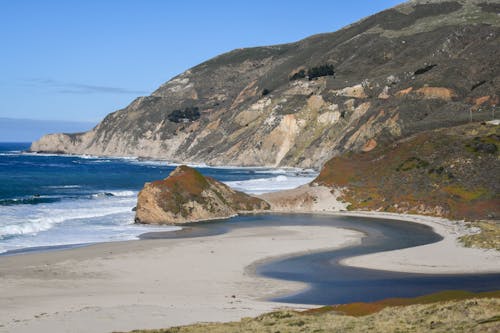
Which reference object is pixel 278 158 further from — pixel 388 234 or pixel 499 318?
pixel 499 318

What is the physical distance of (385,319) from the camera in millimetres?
17484

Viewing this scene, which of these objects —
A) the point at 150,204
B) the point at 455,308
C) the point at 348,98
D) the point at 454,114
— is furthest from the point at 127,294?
the point at 348,98

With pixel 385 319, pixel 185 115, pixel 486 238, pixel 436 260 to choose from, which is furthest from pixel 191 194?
pixel 185 115

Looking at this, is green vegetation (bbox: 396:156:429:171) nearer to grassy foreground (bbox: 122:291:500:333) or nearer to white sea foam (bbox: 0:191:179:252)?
white sea foam (bbox: 0:191:179:252)

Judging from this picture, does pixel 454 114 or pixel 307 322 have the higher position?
pixel 454 114

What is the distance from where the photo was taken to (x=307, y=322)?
1783cm

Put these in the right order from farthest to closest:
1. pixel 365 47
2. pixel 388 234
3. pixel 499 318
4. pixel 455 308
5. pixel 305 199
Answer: pixel 365 47, pixel 305 199, pixel 388 234, pixel 455 308, pixel 499 318

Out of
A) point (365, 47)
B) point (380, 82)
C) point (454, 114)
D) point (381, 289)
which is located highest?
point (365, 47)

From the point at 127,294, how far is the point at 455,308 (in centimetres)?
1112

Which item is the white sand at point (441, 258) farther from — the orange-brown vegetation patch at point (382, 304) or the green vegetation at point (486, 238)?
the orange-brown vegetation patch at point (382, 304)

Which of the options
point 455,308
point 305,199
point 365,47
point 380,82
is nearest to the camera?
point 455,308

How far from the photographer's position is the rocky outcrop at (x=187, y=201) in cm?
4634

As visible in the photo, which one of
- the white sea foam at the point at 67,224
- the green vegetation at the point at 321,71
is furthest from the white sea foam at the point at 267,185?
the green vegetation at the point at 321,71

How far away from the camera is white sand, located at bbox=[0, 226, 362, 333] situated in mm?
19625
